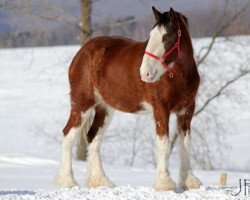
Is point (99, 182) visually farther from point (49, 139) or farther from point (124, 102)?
point (49, 139)

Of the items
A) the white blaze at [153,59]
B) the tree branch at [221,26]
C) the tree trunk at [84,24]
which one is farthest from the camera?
the tree branch at [221,26]

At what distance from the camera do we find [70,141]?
721 cm

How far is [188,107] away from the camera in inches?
248

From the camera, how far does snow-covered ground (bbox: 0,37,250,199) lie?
627 centimetres

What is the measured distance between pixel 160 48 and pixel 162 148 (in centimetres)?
106

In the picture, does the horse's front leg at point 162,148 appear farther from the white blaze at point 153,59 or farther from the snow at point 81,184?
the white blaze at point 153,59

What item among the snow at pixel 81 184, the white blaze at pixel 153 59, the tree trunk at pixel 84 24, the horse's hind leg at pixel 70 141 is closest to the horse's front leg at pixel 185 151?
the snow at pixel 81 184

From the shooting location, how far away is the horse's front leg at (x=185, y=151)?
21.0 feet

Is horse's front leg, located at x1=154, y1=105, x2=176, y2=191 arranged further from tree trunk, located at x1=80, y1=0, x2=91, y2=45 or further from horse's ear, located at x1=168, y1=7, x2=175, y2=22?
tree trunk, located at x1=80, y1=0, x2=91, y2=45

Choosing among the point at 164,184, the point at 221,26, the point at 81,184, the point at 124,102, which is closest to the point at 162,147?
the point at 164,184

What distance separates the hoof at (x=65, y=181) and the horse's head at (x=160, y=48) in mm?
1978

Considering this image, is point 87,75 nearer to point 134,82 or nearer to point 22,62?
point 134,82

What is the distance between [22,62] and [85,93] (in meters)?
32.5

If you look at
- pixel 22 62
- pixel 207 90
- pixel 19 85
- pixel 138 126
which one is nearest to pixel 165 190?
pixel 207 90
